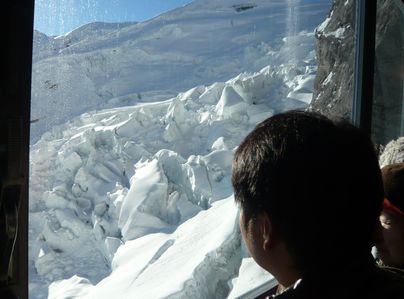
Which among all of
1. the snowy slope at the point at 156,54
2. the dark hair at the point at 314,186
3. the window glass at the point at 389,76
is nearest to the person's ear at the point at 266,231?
the dark hair at the point at 314,186

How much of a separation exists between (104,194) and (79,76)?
0.39 meters

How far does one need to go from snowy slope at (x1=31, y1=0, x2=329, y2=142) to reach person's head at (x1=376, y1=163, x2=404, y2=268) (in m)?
0.72

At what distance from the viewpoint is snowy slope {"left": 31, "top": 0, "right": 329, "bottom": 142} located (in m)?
1.03

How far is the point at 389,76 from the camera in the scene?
2.36 metres

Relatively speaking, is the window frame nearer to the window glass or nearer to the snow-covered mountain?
the snow-covered mountain

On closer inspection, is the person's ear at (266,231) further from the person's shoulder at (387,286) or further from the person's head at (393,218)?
the person's head at (393,218)

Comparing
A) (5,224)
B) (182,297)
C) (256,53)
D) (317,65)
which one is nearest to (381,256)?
(182,297)

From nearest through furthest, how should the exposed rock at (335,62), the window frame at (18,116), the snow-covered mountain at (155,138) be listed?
the window frame at (18,116), the snow-covered mountain at (155,138), the exposed rock at (335,62)

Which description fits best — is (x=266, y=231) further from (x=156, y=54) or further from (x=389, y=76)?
(x=389, y=76)

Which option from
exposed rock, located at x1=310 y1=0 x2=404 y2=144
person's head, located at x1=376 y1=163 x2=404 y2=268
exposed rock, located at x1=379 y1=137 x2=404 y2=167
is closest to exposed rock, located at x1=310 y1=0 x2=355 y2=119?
exposed rock, located at x1=310 y1=0 x2=404 y2=144

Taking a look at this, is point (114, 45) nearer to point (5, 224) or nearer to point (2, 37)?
point (2, 37)

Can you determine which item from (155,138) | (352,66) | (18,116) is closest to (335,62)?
(352,66)

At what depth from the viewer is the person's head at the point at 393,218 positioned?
98 centimetres

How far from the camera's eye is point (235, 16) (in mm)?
1788
